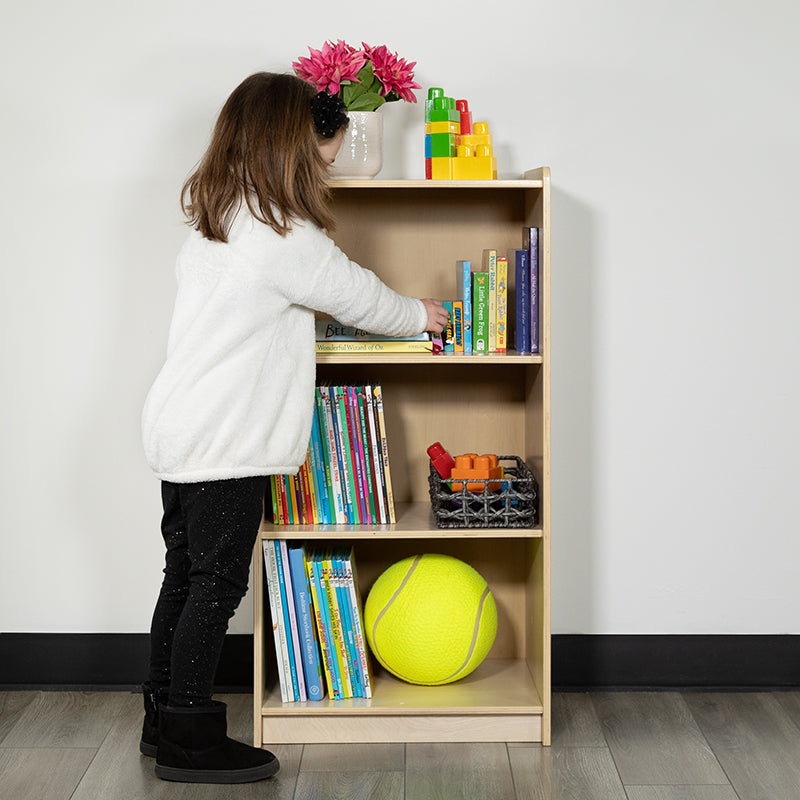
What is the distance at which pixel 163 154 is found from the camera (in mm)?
2340

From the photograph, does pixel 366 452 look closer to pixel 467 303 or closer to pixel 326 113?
pixel 467 303

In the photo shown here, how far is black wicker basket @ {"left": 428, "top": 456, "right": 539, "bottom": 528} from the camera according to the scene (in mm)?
2096

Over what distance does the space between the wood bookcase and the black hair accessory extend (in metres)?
0.16

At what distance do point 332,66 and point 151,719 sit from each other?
1.36 meters

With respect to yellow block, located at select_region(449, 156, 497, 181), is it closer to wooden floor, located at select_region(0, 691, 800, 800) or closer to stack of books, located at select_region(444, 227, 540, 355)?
stack of books, located at select_region(444, 227, 540, 355)

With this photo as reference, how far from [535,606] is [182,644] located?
769 mm

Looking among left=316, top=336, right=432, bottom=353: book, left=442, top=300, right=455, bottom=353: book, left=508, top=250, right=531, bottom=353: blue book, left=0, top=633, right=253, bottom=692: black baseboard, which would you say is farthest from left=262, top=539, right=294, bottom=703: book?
left=508, top=250, right=531, bottom=353: blue book

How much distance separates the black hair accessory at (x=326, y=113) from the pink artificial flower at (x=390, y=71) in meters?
0.19

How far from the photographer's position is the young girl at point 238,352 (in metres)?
1.85

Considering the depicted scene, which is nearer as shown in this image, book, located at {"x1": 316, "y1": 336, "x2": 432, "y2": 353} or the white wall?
book, located at {"x1": 316, "y1": 336, "x2": 432, "y2": 353}

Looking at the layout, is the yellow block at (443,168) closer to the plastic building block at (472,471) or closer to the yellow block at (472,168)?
the yellow block at (472,168)

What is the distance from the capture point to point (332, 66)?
2.03 m

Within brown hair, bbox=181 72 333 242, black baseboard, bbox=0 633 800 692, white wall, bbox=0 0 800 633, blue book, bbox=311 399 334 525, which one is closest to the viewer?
brown hair, bbox=181 72 333 242

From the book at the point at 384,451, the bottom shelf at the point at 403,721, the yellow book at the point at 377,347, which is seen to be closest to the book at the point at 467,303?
the yellow book at the point at 377,347
